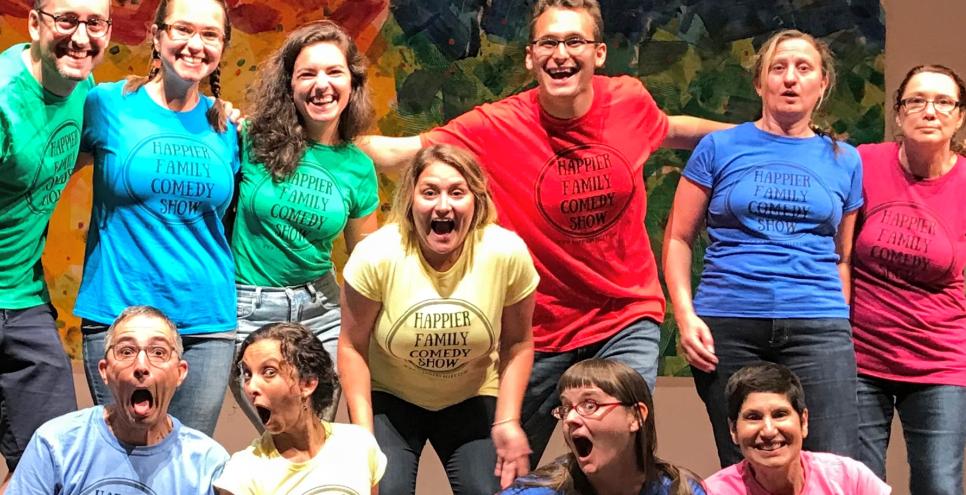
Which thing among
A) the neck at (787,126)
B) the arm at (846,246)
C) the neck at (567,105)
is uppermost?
the neck at (567,105)

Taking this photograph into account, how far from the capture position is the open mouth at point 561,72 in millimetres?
3258

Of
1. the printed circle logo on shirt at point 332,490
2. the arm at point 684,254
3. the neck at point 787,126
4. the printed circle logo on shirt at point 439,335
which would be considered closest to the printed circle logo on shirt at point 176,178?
the printed circle logo on shirt at point 439,335

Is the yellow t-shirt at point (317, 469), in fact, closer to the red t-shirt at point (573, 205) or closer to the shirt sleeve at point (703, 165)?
the red t-shirt at point (573, 205)

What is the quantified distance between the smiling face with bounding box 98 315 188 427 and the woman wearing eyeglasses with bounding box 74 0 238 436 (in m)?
0.19

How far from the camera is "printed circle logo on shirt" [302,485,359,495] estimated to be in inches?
110

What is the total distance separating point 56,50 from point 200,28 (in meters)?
0.35

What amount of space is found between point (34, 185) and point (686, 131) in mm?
1728

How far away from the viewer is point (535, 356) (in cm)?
328

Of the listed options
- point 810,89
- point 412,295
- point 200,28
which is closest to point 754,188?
point 810,89

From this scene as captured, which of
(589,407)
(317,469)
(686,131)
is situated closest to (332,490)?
(317,469)

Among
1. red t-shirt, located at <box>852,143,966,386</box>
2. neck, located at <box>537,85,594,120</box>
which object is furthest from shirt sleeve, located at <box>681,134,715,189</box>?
red t-shirt, located at <box>852,143,966,386</box>

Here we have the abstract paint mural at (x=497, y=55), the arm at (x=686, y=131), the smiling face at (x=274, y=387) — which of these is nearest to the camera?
the smiling face at (x=274, y=387)

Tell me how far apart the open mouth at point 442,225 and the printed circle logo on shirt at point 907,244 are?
1.19 metres

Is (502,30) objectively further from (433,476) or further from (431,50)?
(433,476)
